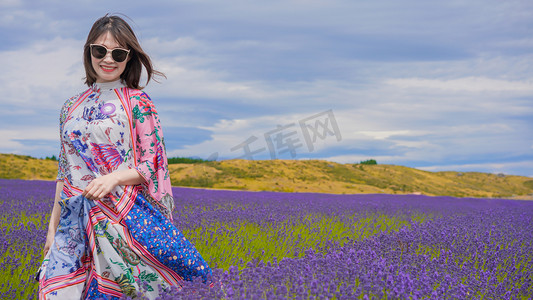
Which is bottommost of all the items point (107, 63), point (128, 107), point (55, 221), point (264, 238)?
point (264, 238)

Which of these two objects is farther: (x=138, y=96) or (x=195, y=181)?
(x=195, y=181)

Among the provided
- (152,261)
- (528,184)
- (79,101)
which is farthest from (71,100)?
(528,184)

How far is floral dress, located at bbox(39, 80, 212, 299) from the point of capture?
232 cm

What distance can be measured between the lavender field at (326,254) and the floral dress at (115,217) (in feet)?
0.64

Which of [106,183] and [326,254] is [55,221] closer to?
[106,183]

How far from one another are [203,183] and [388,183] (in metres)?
9.15

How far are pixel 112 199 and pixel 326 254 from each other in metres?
1.73

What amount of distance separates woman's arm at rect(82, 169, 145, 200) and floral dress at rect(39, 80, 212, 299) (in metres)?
0.06

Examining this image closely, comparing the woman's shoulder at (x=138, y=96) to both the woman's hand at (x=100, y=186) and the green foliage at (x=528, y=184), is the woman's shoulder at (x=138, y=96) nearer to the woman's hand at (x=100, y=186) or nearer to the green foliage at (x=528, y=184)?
the woman's hand at (x=100, y=186)

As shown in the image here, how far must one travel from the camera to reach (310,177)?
1934cm

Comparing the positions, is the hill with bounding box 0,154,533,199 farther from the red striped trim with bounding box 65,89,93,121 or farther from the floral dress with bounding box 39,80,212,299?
the floral dress with bounding box 39,80,212,299

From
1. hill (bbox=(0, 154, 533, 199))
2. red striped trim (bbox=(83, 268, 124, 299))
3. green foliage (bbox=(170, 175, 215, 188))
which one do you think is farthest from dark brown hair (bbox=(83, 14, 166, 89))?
green foliage (bbox=(170, 175, 215, 188))

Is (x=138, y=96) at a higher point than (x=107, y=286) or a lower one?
higher

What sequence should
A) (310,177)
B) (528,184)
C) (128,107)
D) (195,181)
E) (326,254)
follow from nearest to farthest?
(128,107)
(326,254)
(195,181)
(310,177)
(528,184)
